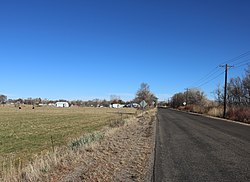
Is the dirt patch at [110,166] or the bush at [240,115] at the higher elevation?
the bush at [240,115]

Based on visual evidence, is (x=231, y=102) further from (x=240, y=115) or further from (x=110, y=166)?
(x=110, y=166)

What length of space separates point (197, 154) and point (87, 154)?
162 inches

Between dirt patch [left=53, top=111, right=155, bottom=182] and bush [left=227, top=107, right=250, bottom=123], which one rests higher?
bush [left=227, top=107, right=250, bottom=123]

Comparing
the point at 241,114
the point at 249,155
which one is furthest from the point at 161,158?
the point at 241,114

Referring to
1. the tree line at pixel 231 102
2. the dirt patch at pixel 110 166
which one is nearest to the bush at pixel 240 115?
the tree line at pixel 231 102

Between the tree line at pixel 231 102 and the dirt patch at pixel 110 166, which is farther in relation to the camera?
the tree line at pixel 231 102

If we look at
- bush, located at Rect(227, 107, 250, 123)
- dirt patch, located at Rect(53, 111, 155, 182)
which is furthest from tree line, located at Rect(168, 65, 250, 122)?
dirt patch, located at Rect(53, 111, 155, 182)

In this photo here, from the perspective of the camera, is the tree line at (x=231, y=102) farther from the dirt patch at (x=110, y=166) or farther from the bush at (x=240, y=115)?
the dirt patch at (x=110, y=166)

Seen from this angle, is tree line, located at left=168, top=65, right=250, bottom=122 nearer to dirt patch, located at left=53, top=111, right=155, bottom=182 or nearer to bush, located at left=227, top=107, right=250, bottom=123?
bush, located at left=227, top=107, right=250, bottom=123

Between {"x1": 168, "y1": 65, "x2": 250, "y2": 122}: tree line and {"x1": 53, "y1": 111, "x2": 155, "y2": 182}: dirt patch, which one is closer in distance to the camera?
{"x1": 53, "y1": 111, "x2": 155, "y2": 182}: dirt patch

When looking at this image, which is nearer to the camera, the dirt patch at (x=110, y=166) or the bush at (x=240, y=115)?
the dirt patch at (x=110, y=166)

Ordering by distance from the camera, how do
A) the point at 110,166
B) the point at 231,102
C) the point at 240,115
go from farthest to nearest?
the point at 231,102 < the point at 240,115 < the point at 110,166

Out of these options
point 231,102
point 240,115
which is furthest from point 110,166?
point 231,102

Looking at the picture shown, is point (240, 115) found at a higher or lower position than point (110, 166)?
higher
